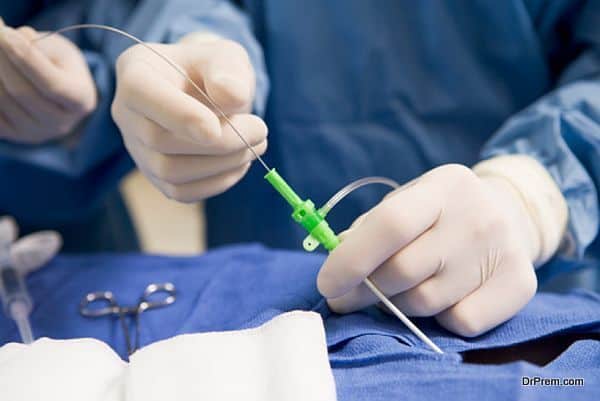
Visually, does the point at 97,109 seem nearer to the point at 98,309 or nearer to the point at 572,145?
the point at 98,309

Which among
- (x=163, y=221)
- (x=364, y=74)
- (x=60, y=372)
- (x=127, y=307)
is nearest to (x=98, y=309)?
(x=127, y=307)

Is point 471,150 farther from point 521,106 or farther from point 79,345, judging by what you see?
point 79,345

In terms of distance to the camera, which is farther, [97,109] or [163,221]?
[163,221]

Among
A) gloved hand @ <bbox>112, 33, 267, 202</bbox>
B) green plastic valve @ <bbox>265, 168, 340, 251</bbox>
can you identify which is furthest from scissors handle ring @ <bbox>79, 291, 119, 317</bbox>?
green plastic valve @ <bbox>265, 168, 340, 251</bbox>

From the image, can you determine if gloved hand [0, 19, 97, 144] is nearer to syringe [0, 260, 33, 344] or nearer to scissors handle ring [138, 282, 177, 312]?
syringe [0, 260, 33, 344]

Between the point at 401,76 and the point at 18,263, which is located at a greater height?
the point at 18,263

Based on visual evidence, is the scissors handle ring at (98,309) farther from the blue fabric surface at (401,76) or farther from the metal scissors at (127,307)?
the blue fabric surface at (401,76)

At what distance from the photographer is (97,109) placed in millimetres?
1174

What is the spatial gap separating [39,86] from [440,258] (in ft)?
2.17

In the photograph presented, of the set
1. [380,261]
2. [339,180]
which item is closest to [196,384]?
[380,261]

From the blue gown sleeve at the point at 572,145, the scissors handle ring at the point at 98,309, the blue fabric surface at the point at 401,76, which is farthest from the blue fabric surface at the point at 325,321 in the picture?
the blue fabric surface at the point at 401,76

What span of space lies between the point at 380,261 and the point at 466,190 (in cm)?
14

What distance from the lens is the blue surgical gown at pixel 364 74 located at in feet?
3.66

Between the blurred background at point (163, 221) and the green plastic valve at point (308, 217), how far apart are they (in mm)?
1816
